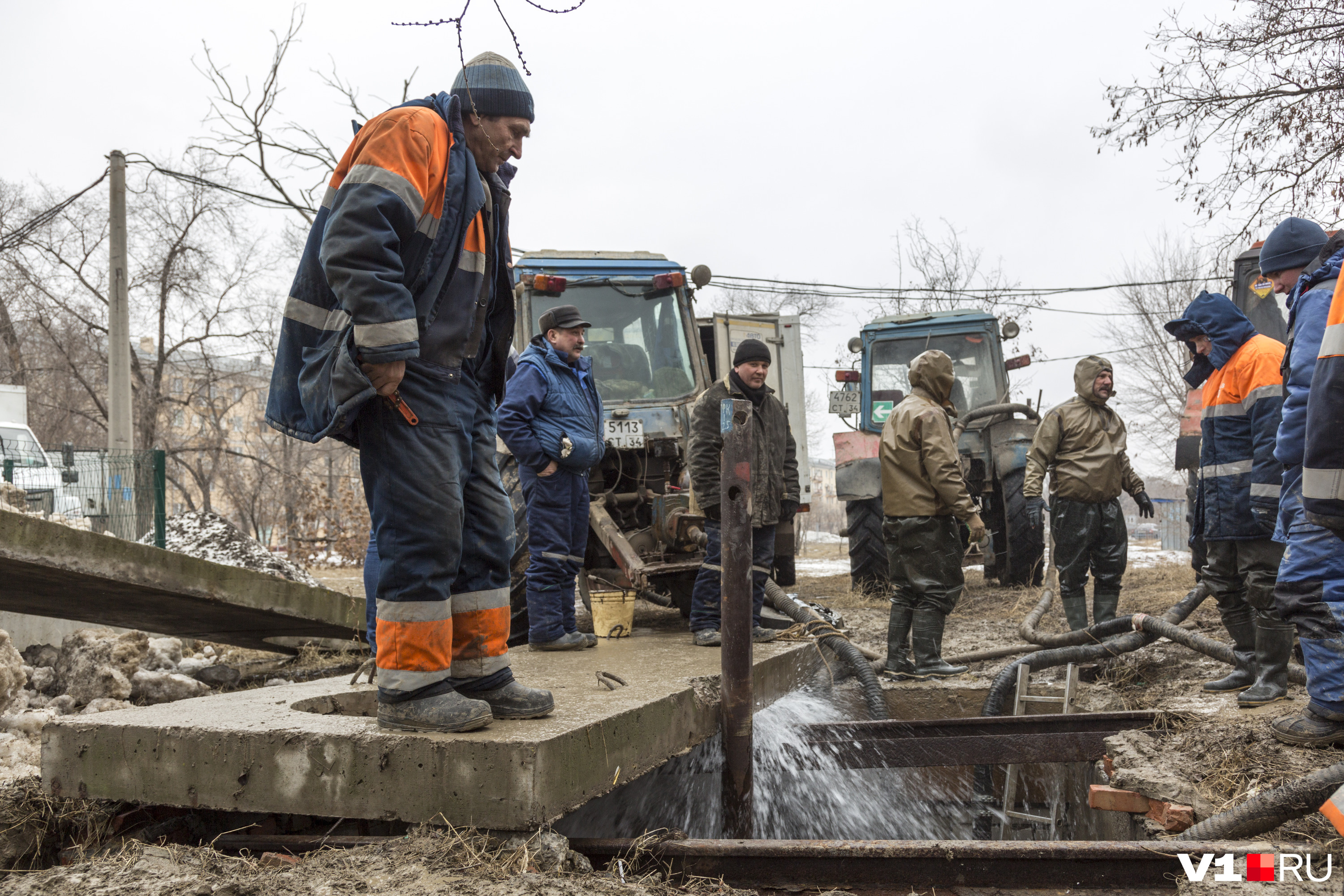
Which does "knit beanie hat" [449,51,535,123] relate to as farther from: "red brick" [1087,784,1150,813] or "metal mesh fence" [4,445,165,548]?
"metal mesh fence" [4,445,165,548]

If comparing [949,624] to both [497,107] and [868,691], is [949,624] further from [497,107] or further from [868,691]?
[497,107]

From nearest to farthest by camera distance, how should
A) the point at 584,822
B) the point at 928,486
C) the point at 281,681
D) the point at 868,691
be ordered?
the point at 584,822, the point at 868,691, the point at 928,486, the point at 281,681

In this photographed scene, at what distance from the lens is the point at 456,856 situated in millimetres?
2391

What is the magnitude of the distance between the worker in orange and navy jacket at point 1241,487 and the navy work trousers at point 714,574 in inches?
83.4

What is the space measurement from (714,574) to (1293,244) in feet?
9.75

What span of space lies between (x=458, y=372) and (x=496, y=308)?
338 mm

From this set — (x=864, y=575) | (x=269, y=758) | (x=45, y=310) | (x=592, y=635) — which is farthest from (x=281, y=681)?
(x=45, y=310)

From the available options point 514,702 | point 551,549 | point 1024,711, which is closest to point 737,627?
point 514,702

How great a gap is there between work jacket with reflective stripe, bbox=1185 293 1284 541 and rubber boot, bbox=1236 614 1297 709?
42 cm

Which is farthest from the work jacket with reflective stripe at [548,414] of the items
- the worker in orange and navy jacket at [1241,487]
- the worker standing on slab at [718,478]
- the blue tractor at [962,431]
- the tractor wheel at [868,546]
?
the tractor wheel at [868,546]

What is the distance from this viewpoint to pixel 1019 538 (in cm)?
917

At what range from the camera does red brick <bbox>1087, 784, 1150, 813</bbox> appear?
3.34 meters

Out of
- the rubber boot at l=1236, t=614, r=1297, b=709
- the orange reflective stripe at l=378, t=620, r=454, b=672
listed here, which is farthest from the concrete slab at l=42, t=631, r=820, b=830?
the rubber boot at l=1236, t=614, r=1297, b=709

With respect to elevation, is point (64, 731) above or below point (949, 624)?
above
